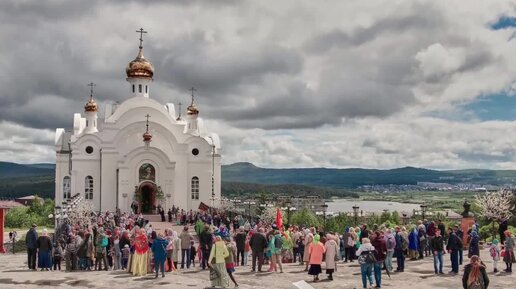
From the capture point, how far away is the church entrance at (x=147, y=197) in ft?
142

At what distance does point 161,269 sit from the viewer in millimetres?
16562

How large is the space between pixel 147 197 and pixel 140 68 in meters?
10.9

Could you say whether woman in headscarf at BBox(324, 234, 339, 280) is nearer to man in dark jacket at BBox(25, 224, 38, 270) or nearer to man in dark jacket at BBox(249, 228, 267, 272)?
man in dark jacket at BBox(249, 228, 267, 272)

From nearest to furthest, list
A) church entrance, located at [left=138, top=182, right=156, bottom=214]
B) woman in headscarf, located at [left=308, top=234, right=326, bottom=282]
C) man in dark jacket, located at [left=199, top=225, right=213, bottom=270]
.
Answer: woman in headscarf, located at [left=308, top=234, right=326, bottom=282], man in dark jacket, located at [left=199, top=225, right=213, bottom=270], church entrance, located at [left=138, top=182, right=156, bottom=214]

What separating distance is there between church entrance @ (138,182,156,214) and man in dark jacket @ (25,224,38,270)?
80.6 feet

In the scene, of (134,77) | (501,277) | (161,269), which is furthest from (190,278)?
(134,77)

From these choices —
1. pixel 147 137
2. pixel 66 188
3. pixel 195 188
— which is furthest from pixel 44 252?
pixel 66 188

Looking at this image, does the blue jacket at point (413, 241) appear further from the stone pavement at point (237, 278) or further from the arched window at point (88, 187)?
the arched window at point (88, 187)

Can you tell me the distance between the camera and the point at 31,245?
59.8 ft

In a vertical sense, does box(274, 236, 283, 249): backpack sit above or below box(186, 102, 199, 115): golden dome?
below

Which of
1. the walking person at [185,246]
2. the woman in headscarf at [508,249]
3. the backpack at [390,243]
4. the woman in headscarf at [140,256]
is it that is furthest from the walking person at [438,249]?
the woman in headscarf at [140,256]

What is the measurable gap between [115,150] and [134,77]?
716cm

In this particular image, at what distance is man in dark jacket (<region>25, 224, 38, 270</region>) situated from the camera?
1819 centimetres

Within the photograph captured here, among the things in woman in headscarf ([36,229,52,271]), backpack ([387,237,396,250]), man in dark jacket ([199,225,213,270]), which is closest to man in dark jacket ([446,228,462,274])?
backpack ([387,237,396,250])
